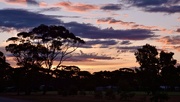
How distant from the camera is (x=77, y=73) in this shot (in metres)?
124

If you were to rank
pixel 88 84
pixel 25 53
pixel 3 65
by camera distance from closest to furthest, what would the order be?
pixel 25 53 < pixel 3 65 < pixel 88 84

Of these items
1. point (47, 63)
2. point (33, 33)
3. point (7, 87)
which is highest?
point (33, 33)

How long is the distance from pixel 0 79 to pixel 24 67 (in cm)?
2793

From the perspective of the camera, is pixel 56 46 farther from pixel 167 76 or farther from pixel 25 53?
pixel 167 76

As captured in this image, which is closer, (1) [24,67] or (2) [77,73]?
A: (1) [24,67]

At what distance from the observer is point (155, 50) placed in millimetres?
101250

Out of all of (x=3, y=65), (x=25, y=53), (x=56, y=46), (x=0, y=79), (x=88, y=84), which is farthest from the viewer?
(x=88, y=84)

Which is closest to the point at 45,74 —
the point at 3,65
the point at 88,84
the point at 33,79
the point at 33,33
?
the point at 33,79

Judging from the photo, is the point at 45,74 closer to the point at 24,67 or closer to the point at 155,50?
the point at 24,67

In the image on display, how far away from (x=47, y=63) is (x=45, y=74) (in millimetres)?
6679

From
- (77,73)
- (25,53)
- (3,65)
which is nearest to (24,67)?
(25,53)

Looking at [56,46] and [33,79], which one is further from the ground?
[56,46]

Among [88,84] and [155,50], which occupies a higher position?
[155,50]

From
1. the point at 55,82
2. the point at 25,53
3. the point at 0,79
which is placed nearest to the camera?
the point at 25,53
